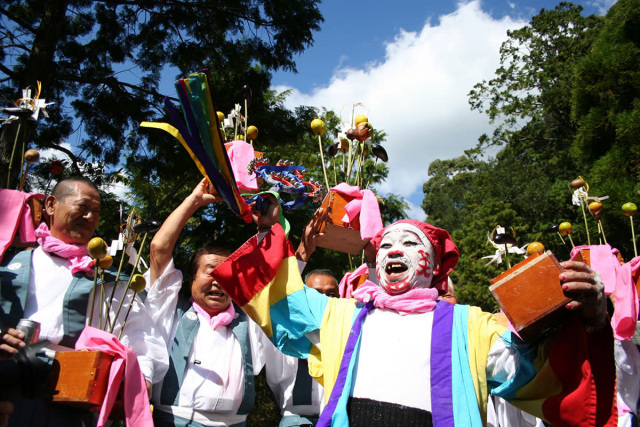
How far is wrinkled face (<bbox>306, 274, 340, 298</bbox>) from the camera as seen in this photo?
378 centimetres

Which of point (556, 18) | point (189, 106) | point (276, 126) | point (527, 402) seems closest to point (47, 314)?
point (189, 106)

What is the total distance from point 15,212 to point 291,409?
1860mm

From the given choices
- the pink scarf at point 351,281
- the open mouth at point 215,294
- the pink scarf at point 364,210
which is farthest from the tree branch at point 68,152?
the pink scarf at point 364,210

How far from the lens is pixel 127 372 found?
2238 mm

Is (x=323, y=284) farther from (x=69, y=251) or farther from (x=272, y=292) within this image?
(x=69, y=251)

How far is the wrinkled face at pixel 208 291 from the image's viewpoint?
9.87ft

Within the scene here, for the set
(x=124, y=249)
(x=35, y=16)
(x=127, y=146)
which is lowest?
(x=124, y=249)

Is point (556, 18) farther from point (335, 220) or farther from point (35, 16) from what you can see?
point (335, 220)

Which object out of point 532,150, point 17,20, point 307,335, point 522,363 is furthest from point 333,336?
point 532,150

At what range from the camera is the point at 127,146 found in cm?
664

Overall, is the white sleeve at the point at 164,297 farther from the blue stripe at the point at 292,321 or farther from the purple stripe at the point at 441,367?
the purple stripe at the point at 441,367

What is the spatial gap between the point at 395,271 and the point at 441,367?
0.49 meters

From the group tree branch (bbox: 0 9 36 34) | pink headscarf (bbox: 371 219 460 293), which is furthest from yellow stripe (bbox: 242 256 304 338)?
tree branch (bbox: 0 9 36 34)

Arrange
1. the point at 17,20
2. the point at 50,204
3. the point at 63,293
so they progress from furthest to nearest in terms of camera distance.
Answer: the point at 17,20, the point at 50,204, the point at 63,293
